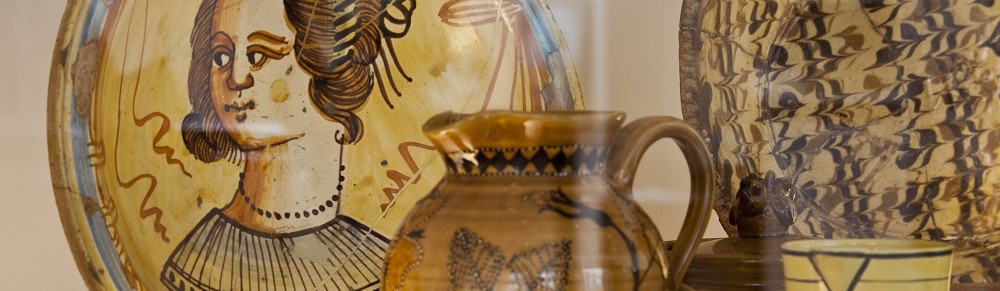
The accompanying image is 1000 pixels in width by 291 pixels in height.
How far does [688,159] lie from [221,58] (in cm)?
35

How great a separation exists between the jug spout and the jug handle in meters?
0.02

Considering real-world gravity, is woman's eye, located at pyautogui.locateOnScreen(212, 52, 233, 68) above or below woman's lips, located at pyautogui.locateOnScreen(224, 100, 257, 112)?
above

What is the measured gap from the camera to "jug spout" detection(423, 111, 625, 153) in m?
0.50

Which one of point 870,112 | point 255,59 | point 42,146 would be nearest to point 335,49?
point 255,59

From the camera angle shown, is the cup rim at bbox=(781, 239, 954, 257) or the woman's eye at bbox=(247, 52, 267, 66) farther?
the woman's eye at bbox=(247, 52, 267, 66)

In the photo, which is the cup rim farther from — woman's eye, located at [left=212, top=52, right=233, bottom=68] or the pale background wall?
woman's eye, located at [left=212, top=52, right=233, bottom=68]

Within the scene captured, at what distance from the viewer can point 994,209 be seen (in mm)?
682

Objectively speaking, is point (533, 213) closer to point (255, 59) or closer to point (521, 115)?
point (521, 115)

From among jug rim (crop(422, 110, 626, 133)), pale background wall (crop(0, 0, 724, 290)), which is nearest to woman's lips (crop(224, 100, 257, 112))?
pale background wall (crop(0, 0, 724, 290))

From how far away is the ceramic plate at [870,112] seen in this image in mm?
665

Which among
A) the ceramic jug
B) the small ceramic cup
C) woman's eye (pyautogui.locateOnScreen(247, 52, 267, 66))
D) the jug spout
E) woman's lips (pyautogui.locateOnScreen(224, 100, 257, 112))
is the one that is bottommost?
the small ceramic cup

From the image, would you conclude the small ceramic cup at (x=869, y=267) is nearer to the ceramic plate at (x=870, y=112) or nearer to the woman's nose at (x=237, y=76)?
the ceramic plate at (x=870, y=112)

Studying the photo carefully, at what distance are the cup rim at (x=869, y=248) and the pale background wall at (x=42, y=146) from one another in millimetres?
211

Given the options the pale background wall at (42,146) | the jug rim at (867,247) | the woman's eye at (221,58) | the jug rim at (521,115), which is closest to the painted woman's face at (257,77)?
the woman's eye at (221,58)
